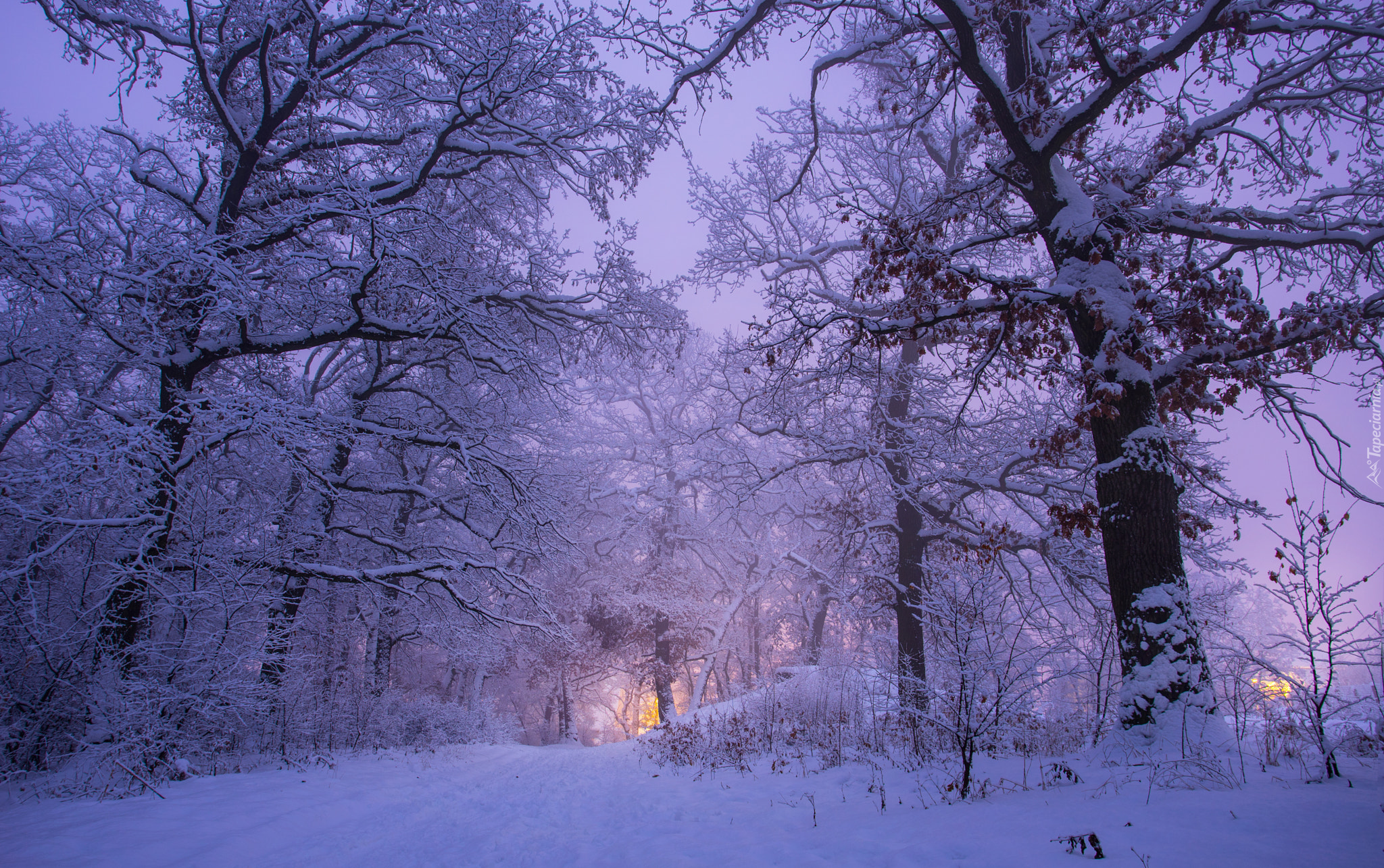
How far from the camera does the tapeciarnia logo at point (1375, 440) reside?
459 centimetres

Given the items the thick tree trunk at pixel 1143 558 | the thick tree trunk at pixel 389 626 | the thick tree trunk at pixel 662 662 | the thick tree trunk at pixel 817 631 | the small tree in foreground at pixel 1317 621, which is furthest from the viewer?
the thick tree trunk at pixel 662 662

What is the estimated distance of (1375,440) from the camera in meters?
5.04

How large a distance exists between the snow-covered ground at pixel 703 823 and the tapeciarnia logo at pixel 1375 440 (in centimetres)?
255

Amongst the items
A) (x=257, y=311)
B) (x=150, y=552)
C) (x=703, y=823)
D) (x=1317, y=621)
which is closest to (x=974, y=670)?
(x=1317, y=621)

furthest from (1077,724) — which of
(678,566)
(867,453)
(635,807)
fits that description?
(678,566)

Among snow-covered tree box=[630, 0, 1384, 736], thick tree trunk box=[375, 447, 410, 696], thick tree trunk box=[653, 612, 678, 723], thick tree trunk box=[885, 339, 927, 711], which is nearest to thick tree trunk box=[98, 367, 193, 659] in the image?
thick tree trunk box=[375, 447, 410, 696]

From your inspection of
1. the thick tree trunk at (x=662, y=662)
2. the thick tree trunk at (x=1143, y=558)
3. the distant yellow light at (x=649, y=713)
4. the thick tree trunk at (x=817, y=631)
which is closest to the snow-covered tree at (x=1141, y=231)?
the thick tree trunk at (x=1143, y=558)

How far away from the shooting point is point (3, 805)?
467 cm

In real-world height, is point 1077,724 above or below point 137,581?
below

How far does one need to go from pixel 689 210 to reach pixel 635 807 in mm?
9591

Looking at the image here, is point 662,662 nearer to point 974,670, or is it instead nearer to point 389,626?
point 389,626

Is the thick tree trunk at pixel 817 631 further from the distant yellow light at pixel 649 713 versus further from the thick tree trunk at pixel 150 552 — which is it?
the thick tree trunk at pixel 150 552

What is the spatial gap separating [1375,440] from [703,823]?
6.98 m

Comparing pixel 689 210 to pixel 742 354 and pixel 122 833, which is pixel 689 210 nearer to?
pixel 742 354
